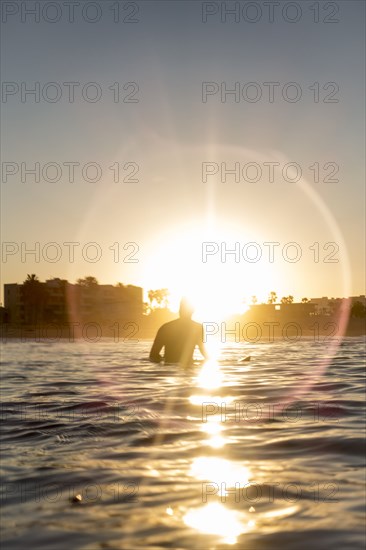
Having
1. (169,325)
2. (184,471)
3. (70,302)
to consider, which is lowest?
(184,471)

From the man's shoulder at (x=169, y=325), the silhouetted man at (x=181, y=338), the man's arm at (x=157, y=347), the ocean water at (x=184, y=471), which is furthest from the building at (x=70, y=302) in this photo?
the ocean water at (x=184, y=471)

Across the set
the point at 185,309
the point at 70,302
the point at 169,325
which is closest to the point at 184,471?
the point at 185,309

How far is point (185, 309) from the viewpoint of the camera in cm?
1400

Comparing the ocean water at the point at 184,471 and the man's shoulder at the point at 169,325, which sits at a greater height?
the man's shoulder at the point at 169,325

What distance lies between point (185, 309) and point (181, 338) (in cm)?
103

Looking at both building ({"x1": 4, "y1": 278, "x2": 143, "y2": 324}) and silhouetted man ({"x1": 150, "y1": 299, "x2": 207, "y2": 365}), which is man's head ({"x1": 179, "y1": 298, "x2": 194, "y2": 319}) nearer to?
silhouetted man ({"x1": 150, "y1": 299, "x2": 207, "y2": 365})

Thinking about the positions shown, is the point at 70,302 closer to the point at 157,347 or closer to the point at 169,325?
the point at 157,347

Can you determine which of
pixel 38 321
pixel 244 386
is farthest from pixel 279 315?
pixel 244 386

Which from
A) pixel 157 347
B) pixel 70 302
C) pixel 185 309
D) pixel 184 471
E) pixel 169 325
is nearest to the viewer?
pixel 184 471

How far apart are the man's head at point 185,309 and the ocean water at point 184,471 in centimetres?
397

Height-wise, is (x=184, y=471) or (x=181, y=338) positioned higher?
(x=181, y=338)

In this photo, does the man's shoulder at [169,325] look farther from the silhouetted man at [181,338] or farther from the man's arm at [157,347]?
the man's arm at [157,347]

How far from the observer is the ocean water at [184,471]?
360 cm

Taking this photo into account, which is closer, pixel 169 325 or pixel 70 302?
pixel 169 325
